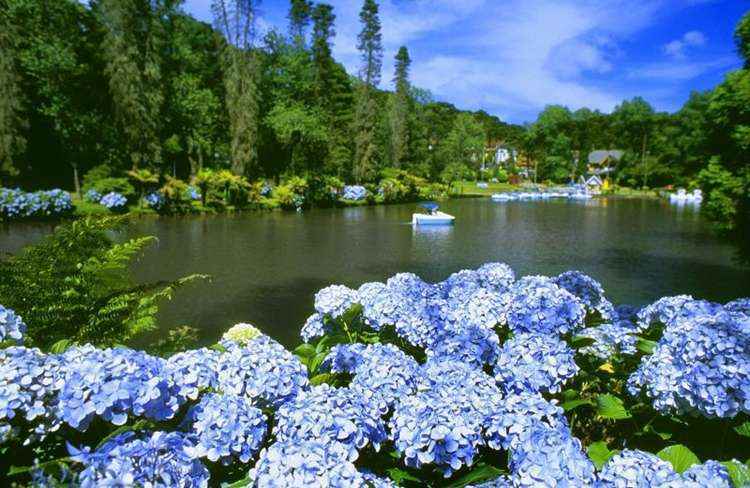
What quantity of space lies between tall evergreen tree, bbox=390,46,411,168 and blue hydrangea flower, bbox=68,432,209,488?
49202mm

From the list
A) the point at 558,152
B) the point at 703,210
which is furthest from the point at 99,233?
the point at 558,152

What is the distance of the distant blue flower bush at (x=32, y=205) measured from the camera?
61.3 feet

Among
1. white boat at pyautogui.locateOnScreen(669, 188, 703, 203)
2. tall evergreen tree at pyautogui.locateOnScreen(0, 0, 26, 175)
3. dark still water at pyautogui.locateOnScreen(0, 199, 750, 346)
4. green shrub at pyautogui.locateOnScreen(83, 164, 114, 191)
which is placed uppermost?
tall evergreen tree at pyautogui.locateOnScreen(0, 0, 26, 175)

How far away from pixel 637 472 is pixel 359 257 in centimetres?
1364

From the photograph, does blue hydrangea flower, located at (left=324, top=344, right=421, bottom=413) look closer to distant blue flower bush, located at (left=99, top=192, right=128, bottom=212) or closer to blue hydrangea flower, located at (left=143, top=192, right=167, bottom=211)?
distant blue flower bush, located at (left=99, top=192, right=128, bottom=212)

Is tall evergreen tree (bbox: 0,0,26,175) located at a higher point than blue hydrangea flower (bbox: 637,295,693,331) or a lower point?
higher

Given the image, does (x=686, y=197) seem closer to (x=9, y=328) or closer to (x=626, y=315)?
(x=626, y=315)

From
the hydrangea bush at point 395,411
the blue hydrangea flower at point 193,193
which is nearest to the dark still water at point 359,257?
the blue hydrangea flower at point 193,193

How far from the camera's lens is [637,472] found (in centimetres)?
218

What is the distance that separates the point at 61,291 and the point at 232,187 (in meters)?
24.7

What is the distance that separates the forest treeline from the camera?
15.3 meters

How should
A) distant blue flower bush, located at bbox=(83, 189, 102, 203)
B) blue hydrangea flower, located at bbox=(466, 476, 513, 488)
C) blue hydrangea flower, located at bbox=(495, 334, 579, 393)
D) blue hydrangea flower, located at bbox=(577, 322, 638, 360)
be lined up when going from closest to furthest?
blue hydrangea flower, located at bbox=(466, 476, 513, 488) → blue hydrangea flower, located at bbox=(495, 334, 579, 393) → blue hydrangea flower, located at bbox=(577, 322, 638, 360) → distant blue flower bush, located at bbox=(83, 189, 102, 203)

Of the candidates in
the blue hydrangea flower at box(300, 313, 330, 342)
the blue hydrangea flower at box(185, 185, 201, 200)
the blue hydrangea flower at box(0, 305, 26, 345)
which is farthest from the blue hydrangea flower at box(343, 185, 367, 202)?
the blue hydrangea flower at box(0, 305, 26, 345)

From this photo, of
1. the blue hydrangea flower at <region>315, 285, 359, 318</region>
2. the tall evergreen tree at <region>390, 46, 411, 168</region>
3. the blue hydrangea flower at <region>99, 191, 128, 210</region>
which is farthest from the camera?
the tall evergreen tree at <region>390, 46, 411, 168</region>
